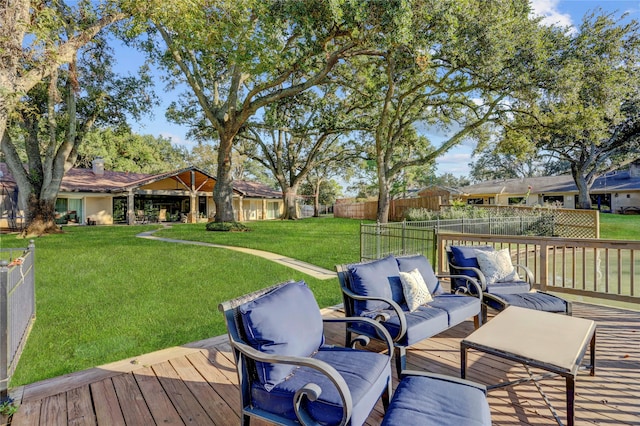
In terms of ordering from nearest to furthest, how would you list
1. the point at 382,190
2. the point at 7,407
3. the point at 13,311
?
the point at 7,407 < the point at 13,311 < the point at 382,190

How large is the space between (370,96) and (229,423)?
576 inches

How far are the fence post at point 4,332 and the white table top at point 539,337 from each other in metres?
3.35

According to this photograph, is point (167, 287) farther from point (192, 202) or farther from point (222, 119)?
point (192, 202)

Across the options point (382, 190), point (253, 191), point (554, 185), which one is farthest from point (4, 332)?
point (554, 185)

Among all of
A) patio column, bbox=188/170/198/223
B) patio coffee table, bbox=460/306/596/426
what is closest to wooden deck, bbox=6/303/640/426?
patio coffee table, bbox=460/306/596/426

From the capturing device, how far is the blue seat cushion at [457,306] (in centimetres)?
332

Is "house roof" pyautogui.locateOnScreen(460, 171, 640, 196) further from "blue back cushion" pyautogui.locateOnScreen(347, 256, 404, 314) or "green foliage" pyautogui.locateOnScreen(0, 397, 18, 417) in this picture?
"green foliage" pyautogui.locateOnScreen(0, 397, 18, 417)

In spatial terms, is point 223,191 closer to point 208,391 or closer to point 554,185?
point 208,391

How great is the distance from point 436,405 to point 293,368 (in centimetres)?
86

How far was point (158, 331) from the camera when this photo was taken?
3912 mm

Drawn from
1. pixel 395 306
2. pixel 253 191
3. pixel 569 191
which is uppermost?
pixel 253 191

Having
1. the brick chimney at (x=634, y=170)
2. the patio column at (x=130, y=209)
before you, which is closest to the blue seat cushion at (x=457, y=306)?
the patio column at (x=130, y=209)

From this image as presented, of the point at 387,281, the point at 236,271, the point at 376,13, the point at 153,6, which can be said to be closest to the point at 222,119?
the point at 153,6

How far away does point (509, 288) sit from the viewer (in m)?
4.14
